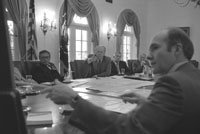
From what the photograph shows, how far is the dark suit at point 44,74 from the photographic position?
3158mm

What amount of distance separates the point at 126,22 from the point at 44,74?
4612 mm

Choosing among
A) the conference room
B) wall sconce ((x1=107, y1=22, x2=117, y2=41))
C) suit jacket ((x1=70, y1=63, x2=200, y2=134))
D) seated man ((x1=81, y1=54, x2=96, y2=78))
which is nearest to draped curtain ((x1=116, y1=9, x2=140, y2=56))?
the conference room

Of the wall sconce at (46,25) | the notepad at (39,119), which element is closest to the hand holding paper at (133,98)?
the notepad at (39,119)

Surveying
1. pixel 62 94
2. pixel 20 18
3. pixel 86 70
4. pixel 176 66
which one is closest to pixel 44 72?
pixel 86 70

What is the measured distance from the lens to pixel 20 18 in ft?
14.4

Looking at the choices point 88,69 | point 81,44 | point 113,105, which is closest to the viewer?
point 113,105

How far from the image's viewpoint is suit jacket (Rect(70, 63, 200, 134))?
2.26 feet

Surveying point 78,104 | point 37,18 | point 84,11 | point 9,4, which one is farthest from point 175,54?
point 84,11

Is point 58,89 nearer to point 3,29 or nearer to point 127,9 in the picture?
point 3,29

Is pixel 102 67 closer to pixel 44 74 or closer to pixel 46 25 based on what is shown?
pixel 44 74

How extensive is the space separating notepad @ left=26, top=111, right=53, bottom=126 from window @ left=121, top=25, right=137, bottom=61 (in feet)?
21.1

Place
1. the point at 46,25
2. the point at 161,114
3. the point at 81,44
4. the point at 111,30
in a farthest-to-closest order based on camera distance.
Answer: the point at 111,30 < the point at 81,44 < the point at 46,25 < the point at 161,114

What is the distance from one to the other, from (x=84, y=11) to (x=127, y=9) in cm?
208

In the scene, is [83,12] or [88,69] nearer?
[88,69]
